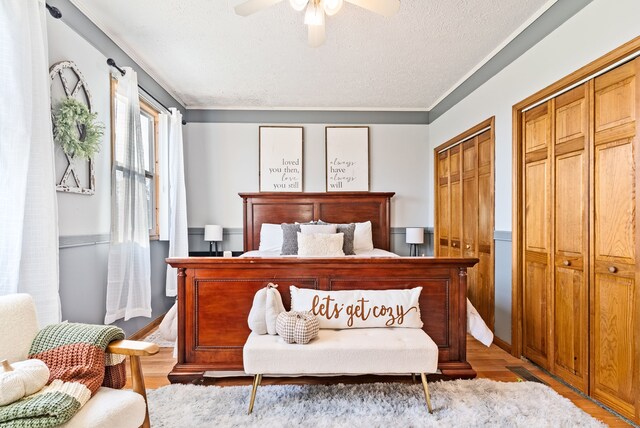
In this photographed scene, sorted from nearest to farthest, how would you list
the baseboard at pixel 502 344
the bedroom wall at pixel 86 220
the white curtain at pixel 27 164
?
the white curtain at pixel 27 164 → the bedroom wall at pixel 86 220 → the baseboard at pixel 502 344

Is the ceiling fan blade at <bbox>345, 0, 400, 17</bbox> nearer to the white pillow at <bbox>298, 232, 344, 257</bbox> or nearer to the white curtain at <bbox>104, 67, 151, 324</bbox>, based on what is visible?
the white curtain at <bbox>104, 67, 151, 324</bbox>

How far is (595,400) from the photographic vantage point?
225cm

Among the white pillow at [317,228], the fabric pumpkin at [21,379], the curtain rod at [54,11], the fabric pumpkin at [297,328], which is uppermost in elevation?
the curtain rod at [54,11]

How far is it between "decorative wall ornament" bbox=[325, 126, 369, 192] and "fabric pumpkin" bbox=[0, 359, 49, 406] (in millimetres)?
3941

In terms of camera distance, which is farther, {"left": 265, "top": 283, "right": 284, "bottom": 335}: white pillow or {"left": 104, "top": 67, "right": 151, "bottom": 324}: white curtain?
{"left": 104, "top": 67, "right": 151, "bottom": 324}: white curtain

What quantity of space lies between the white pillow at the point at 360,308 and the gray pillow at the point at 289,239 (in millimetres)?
1785

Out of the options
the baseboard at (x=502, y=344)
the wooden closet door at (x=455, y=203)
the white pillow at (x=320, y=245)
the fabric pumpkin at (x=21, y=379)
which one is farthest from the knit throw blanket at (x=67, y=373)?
the wooden closet door at (x=455, y=203)

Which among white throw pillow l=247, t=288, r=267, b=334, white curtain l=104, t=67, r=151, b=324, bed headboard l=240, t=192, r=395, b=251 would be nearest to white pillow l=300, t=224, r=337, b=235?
bed headboard l=240, t=192, r=395, b=251

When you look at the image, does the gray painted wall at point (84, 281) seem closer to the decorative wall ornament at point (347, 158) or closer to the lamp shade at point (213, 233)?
the lamp shade at point (213, 233)

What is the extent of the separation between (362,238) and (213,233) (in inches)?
74.3

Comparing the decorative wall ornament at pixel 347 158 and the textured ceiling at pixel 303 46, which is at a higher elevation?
the textured ceiling at pixel 303 46

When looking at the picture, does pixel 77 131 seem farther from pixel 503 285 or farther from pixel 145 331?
pixel 503 285

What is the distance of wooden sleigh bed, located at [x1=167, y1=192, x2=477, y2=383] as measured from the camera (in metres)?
2.49

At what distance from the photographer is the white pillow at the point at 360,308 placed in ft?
7.61
